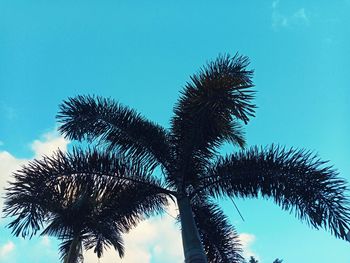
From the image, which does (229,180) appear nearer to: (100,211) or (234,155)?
(234,155)

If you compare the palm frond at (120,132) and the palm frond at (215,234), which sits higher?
the palm frond at (120,132)

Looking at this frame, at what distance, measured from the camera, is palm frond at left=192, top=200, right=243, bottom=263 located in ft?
32.8

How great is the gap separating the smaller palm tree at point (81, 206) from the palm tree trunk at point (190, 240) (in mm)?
1298

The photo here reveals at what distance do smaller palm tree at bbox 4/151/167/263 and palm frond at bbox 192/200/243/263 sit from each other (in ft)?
3.57

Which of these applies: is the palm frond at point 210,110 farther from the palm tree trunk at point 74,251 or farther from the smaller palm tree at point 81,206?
the palm tree trunk at point 74,251

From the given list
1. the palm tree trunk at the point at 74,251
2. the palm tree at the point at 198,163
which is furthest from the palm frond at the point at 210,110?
the palm tree trunk at the point at 74,251

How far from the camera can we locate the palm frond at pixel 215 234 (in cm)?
999

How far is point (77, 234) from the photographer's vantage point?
11.0m

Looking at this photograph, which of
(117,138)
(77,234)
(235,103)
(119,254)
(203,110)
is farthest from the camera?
(119,254)

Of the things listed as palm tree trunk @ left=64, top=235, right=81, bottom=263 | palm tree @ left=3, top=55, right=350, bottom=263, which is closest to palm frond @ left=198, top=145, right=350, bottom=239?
palm tree @ left=3, top=55, right=350, bottom=263

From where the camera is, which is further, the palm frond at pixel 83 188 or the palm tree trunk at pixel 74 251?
the palm tree trunk at pixel 74 251

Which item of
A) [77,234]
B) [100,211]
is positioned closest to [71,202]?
[100,211]

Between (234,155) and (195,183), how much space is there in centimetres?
113

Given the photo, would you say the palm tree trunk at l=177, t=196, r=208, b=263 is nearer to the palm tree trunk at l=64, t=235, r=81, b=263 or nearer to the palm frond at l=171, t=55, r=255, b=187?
the palm frond at l=171, t=55, r=255, b=187
